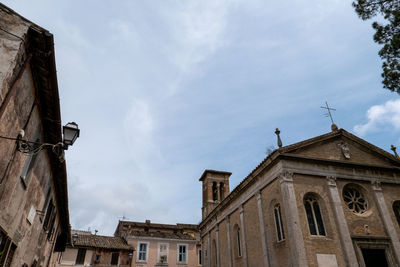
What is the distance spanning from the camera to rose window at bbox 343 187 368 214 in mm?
14055

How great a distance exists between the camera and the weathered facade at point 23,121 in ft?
17.1

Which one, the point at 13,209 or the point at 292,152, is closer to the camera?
the point at 13,209

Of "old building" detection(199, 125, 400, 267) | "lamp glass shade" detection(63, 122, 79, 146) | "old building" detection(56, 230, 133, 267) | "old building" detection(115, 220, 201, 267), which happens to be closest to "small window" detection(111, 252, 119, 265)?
"old building" detection(56, 230, 133, 267)

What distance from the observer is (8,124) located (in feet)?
17.4

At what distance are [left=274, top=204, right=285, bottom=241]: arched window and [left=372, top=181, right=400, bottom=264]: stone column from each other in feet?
16.9

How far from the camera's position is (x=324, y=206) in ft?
43.5

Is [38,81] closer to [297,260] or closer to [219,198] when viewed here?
[297,260]

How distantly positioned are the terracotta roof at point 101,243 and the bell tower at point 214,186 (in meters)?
9.08

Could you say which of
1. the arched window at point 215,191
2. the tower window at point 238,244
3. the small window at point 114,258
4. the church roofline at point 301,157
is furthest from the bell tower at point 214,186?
the church roofline at point 301,157

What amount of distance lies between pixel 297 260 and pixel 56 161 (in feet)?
33.3

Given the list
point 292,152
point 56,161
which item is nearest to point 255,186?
point 292,152

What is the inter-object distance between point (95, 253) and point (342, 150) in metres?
24.1

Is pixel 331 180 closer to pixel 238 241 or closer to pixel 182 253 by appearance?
pixel 238 241

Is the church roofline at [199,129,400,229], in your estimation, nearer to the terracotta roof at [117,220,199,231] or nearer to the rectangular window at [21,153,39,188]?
the rectangular window at [21,153,39,188]
